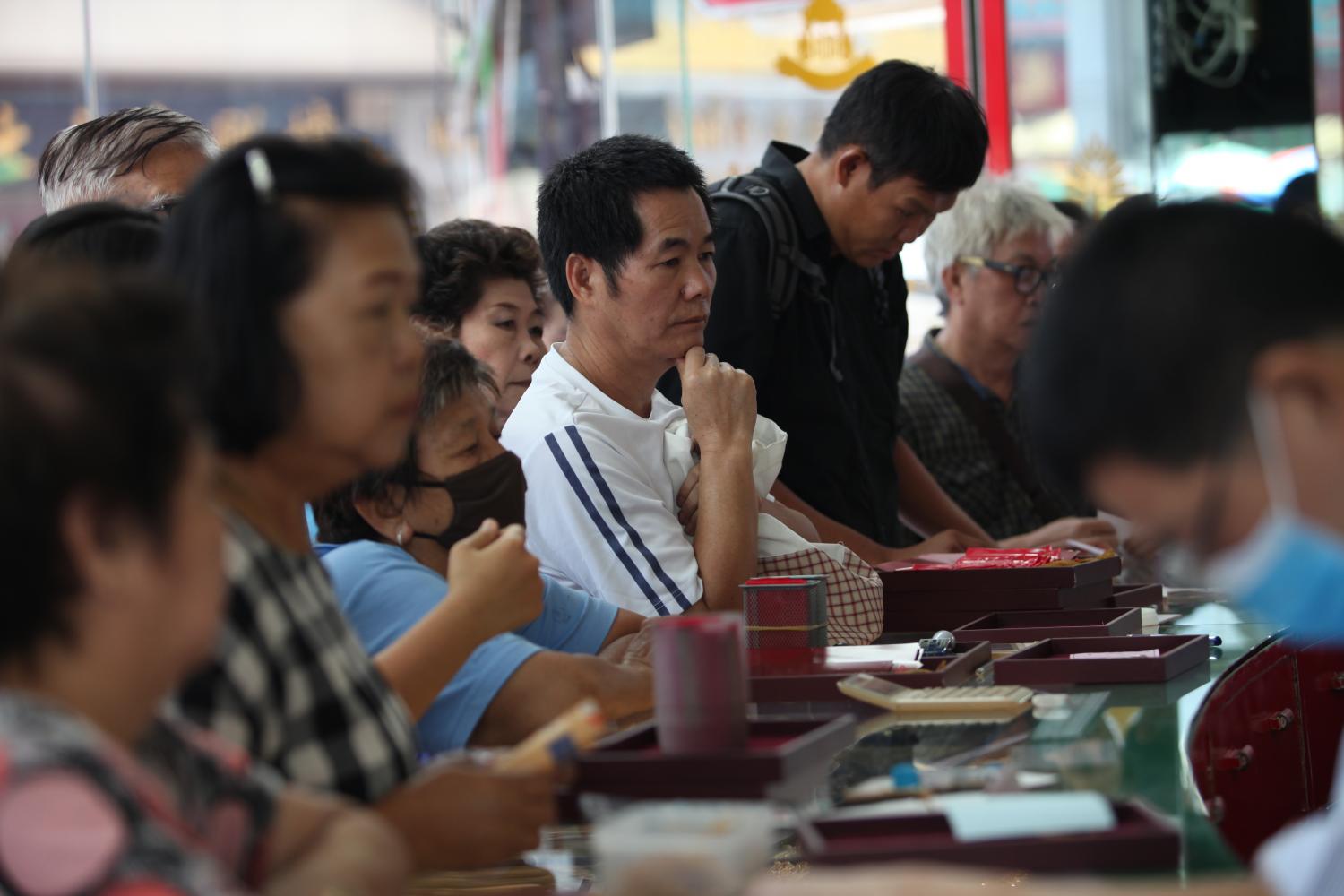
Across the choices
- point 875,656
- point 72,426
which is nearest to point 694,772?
point 72,426

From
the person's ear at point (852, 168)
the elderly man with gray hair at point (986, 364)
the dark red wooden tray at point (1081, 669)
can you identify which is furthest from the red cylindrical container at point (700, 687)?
the elderly man with gray hair at point (986, 364)

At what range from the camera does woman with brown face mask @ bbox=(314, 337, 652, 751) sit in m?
1.70

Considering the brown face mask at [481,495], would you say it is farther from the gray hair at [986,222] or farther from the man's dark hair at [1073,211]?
the man's dark hair at [1073,211]

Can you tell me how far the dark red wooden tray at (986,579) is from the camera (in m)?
2.48

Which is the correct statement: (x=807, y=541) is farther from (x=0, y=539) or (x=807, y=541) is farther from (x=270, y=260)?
(x=0, y=539)

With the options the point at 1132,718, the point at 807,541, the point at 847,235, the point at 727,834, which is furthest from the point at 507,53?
the point at 727,834

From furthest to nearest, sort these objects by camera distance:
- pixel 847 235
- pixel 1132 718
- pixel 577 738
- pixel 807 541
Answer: pixel 847 235, pixel 807 541, pixel 1132 718, pixel 577 738

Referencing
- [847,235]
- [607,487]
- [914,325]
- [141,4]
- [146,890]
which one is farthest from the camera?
[914,325]

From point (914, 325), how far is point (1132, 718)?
15.2ft

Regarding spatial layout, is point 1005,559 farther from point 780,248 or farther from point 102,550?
point 102,550

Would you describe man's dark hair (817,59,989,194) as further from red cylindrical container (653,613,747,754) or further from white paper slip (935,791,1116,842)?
white paper slip (935,791,1116,842)

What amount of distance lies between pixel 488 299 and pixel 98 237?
175 cm

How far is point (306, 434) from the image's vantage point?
1211 millimetres

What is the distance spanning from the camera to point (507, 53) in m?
6.56
